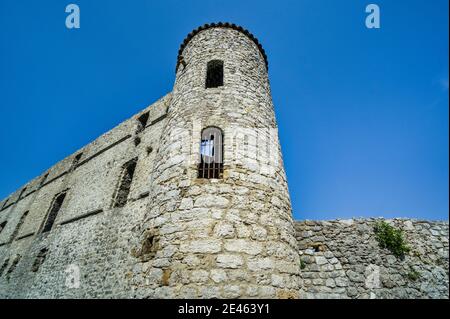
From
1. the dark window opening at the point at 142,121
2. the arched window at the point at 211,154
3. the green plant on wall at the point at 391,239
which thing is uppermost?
the dark window opening at the point at 142,121

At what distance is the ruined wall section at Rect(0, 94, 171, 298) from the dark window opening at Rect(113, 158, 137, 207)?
7.3 inches

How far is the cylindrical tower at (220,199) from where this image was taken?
10.1 feet

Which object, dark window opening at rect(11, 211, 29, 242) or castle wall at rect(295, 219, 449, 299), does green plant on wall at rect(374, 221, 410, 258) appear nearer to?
castle wall at rect(295, 219, 449, 299)

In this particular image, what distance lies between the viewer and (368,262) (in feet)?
17.8

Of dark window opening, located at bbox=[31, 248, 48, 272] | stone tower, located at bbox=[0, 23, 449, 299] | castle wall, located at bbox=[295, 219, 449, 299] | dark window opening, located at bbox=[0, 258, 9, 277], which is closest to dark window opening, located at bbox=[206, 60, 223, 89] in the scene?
stone tower, located at bbox=[0, 23, 449, 299]

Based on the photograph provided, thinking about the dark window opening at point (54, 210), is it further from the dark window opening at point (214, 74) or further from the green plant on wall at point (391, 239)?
the green plant on wall at point (391, 239)

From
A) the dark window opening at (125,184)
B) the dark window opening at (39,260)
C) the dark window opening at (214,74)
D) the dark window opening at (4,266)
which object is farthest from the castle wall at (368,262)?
the dark window opening at (4,266)

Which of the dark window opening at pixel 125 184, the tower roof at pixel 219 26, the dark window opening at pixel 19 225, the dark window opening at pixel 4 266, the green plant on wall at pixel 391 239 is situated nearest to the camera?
the green plant on wall at pixel 391 239

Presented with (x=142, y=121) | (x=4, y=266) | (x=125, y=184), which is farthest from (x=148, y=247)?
(x=4, y=266)

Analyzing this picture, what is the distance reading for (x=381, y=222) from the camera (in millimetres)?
5949

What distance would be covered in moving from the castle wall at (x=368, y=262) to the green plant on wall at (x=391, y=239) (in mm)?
115

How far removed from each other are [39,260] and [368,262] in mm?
13001

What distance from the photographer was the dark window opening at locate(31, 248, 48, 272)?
35.3 ft
